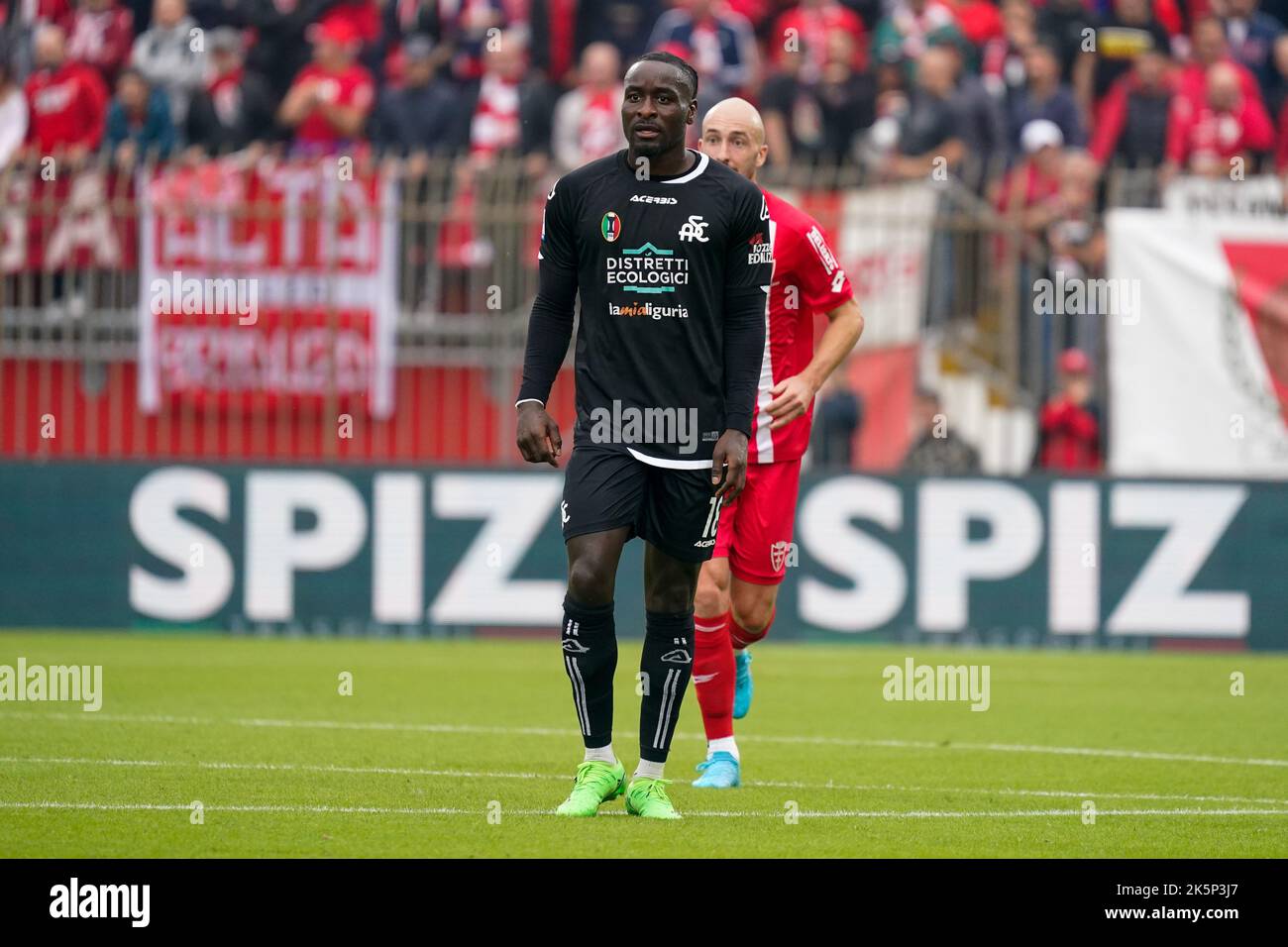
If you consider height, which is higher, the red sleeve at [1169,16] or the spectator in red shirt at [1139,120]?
the red sleeve at [1169,16]

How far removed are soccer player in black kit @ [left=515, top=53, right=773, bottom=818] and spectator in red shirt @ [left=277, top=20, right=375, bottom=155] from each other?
35.9 feet

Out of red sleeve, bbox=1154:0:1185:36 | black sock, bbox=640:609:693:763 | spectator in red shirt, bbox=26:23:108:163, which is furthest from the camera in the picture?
red sleeve, bbox=1154:0:1185:36

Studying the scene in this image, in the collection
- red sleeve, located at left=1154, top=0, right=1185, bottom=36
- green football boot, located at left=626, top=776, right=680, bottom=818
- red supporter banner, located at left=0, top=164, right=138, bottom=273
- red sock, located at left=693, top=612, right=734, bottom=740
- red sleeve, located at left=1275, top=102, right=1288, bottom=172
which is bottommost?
green football boot, located at left=626, top=776, right=680, bottom=818

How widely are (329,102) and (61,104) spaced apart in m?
2.26

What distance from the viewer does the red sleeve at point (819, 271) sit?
9156 millimetres

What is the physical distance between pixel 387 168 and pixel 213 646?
387cm

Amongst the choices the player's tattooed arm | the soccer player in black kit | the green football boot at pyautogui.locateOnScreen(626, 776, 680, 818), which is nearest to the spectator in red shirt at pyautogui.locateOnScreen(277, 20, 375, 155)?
the player's tattooed arm

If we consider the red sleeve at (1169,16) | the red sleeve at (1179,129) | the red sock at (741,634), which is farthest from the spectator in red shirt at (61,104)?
the red sock at (741,634)

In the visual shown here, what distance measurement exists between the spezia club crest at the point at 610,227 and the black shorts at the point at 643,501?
29.2 inches

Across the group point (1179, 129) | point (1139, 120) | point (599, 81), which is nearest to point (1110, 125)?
point (1139, 120)

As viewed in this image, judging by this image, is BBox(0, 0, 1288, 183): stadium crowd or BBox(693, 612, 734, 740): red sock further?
BBox(0, 0, 1288, 183): stadium crowd

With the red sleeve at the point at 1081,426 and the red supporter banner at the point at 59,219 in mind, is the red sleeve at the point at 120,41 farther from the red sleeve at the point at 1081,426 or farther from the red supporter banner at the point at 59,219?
the red sleeve at the point at 1081,426

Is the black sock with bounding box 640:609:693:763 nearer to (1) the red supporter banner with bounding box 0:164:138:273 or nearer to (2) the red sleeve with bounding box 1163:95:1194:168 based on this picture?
(1) the red supporter banner with bounding box 0:164:138:273

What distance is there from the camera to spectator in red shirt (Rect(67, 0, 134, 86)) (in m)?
19.2
